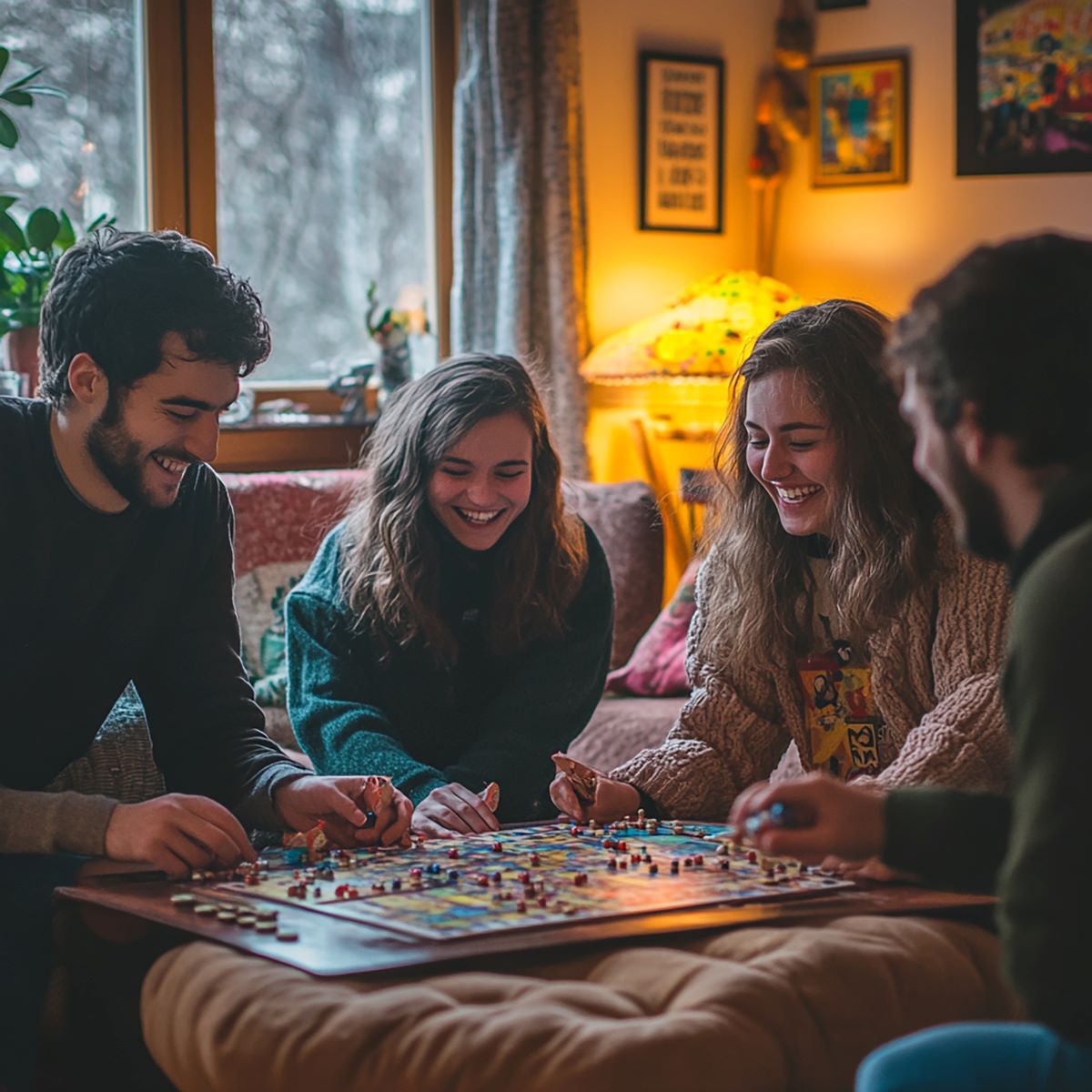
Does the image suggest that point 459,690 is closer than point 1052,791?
No

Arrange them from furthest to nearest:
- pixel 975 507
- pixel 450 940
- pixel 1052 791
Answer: pixel 450 940 < pixel 975 507 < pixel 1052 791

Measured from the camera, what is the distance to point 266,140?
4.56 meters

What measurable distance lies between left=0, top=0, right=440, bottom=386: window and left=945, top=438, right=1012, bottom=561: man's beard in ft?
10.9

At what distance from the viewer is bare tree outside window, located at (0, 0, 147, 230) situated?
162 inches

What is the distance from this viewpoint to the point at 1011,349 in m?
1.31

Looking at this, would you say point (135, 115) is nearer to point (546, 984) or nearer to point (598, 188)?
point (598, 188)

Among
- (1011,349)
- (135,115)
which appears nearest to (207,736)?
(1011,349)

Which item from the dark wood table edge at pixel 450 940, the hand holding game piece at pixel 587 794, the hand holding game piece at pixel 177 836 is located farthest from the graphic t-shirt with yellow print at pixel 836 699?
the hand holding game piece at pixel 177 836

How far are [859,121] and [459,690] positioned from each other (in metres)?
3.27

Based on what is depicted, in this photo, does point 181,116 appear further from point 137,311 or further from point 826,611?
point 826,611

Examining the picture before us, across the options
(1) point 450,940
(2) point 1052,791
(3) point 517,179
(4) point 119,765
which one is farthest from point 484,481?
(3) point 517,179

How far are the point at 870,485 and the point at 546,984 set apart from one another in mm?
965

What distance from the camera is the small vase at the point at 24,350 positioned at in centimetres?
374

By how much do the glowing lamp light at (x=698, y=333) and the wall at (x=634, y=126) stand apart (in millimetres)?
330
